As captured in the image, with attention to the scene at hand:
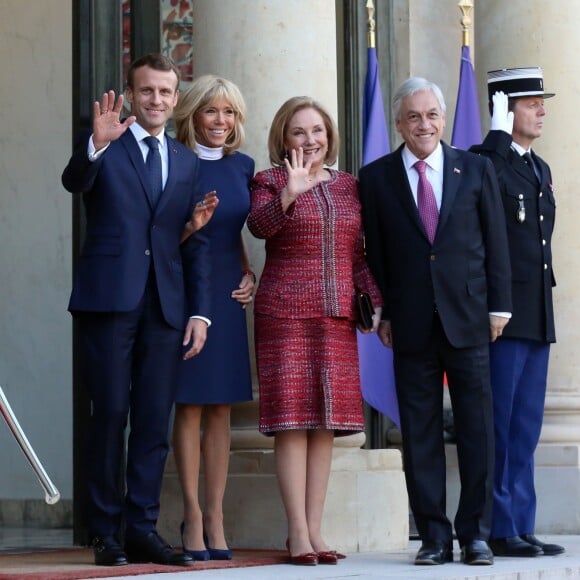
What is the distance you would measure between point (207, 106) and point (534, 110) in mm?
1573

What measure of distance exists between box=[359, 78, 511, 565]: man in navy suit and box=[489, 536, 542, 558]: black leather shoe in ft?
1.32

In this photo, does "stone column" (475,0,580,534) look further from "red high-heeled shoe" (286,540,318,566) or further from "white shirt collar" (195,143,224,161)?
"white shirt collar" (195,143,224,161)

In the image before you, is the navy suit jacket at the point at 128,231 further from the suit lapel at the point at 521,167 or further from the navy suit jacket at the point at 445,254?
the suit lapel at the point at 521,167

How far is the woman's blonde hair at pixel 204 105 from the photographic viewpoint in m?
7.04

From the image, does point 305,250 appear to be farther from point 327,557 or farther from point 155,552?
point 155,552

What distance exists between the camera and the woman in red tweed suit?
22.6 feet

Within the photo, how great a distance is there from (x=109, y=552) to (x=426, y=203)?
196 centimetres

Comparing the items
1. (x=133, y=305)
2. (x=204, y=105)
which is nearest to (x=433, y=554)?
(x=133, y=305)

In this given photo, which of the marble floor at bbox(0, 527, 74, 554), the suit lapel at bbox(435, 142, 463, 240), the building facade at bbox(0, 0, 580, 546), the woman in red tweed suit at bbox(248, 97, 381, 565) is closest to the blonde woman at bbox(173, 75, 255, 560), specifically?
the woman in red tweed suit at bbox(248, 97, 381, 565)

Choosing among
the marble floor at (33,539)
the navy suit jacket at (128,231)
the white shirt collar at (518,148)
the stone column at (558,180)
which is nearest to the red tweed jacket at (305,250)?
the navy suit jacket at (128,231)

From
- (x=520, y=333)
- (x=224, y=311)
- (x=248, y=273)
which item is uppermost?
(x=248, y=273)

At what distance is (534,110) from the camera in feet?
25.3

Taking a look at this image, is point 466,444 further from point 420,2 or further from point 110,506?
point 420,2

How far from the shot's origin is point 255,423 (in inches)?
309
